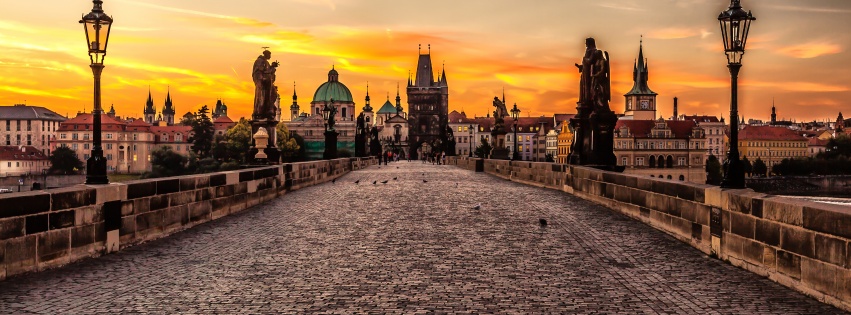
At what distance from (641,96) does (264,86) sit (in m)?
161

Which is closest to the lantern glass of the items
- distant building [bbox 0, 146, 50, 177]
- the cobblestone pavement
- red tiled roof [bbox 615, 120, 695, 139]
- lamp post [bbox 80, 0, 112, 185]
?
the cobblestone pavement

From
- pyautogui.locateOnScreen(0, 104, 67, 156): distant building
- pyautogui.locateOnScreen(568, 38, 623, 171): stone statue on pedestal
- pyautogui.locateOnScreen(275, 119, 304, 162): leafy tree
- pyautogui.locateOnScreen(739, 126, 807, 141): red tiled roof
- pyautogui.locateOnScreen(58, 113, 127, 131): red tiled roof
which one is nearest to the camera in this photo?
pyautogui.locateOnScreen(568, 38, 623, 171): stone statue on pedestal

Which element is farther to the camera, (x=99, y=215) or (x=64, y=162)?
(x=64, y=162)

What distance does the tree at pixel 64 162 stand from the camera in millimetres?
149875

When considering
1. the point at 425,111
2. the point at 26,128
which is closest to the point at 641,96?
the point at 425,111

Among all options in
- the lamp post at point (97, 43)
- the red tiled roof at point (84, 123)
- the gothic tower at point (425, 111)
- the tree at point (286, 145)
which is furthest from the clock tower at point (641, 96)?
the lamp post at point (97, 43)

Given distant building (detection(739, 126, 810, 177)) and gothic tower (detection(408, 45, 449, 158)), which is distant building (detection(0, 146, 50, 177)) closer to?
gothic tower (detection(408, 45, 449, 158))

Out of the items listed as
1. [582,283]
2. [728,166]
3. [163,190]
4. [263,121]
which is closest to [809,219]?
[582,283]

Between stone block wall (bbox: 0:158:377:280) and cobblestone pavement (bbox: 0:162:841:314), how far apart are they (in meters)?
0.22

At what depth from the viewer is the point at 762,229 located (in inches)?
338

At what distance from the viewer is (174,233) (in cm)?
1271

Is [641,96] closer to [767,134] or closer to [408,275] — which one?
[767,134]

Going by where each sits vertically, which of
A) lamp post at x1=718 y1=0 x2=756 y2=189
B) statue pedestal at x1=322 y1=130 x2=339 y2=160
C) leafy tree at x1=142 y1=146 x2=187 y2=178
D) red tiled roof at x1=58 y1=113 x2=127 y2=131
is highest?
red tiled roof at x1=58 y1=113 x2=127 y2=131

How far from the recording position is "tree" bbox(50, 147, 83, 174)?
14988 centimetres
